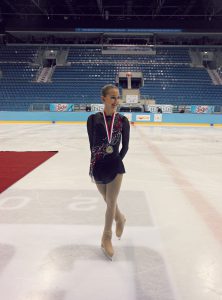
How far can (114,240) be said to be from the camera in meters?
2.80

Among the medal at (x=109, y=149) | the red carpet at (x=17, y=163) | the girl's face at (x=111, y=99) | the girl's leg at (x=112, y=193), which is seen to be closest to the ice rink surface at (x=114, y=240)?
the red carpet at (x=17, y=163)

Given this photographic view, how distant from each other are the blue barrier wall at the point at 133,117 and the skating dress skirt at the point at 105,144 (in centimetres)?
1621

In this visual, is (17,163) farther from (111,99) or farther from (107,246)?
(111,99)

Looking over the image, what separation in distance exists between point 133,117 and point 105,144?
54.7ft

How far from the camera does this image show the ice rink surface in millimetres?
2004

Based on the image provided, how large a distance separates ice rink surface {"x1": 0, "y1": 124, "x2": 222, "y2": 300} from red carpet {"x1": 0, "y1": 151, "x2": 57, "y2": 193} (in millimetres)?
242

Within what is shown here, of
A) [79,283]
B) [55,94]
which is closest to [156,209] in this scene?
[79,283]

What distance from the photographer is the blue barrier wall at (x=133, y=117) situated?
18484 mm

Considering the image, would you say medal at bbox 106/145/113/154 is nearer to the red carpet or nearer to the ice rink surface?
the ice rink surface

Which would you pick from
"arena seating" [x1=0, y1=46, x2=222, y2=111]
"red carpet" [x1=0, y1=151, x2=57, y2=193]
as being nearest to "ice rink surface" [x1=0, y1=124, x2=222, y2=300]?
"red carpet" [x1=0, y1=151, x2=57, y2=193]

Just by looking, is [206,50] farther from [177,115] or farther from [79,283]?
[79,283]

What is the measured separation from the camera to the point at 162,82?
26359mm

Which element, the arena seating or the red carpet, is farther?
the arena seating

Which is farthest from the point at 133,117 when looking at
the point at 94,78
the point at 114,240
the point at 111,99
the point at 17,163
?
the point at 111,99
